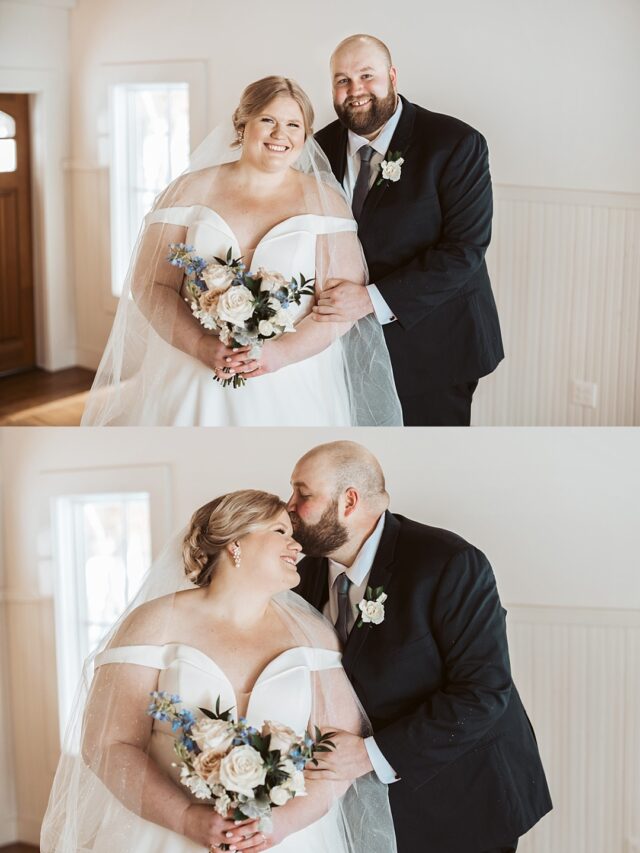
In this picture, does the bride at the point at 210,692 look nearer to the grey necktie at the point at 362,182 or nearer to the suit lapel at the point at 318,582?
the suit lapel at the point at 318,582

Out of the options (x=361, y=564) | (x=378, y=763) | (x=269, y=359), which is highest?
(x=269, y=359)

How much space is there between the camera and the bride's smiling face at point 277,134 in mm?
2584

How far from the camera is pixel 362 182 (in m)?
2.65

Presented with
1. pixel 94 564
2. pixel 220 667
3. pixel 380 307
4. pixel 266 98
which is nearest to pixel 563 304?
pixel 380 307

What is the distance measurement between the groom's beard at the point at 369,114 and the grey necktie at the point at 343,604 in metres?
1.15

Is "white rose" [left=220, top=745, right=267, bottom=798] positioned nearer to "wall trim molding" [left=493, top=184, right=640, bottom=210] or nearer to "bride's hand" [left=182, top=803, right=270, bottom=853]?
"bride's hand" [left=182, top=803, right=270, bottom=853]

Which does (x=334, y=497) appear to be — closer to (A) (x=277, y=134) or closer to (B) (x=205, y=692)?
(B) (x=205, y=692)

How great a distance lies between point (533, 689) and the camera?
309 cm

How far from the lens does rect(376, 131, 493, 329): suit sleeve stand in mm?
2668

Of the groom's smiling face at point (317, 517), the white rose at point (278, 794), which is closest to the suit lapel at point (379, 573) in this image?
the groom's smiling face at point (317, 517)

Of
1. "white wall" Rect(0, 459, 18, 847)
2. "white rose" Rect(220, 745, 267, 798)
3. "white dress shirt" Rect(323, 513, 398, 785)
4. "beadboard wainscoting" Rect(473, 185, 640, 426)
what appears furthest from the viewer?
"white wall" Rect(0, 459, 18, 847)

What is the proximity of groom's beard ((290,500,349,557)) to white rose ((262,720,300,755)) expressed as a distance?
1.49 ft

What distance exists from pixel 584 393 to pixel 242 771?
130 centimetres

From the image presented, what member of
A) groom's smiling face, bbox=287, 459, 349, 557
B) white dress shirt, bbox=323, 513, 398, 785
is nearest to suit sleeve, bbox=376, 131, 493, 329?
groom's smiling face, bbox=287, 459, 349, 557
